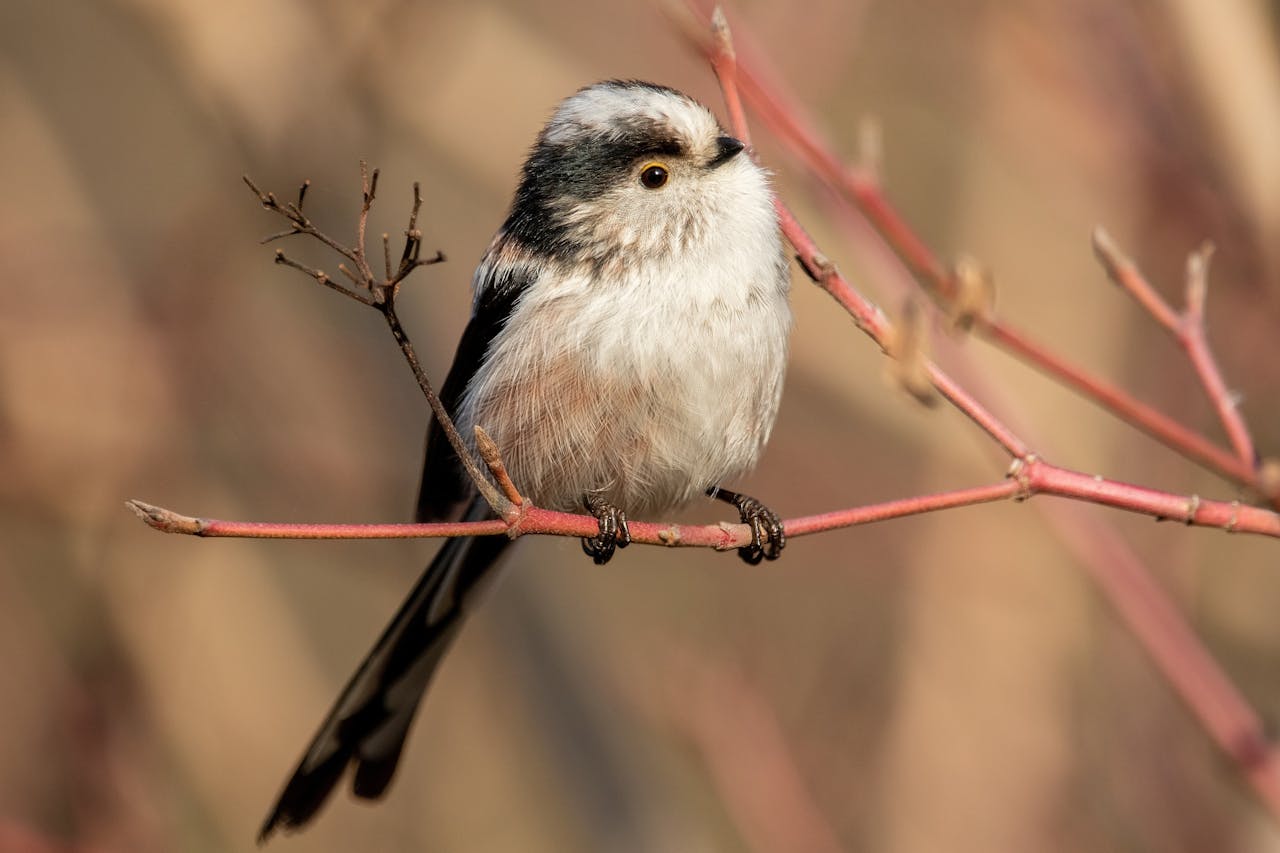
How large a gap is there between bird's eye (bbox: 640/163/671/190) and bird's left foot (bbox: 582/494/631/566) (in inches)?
27.0

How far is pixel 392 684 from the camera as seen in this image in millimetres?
3143

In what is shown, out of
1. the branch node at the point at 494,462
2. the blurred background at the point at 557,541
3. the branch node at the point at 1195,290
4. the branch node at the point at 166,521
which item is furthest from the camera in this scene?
the blurred background at the point at 557,541

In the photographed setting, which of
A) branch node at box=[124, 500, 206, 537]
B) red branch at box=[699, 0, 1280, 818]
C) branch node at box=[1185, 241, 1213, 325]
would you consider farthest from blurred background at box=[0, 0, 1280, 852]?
branch node at box=[124, 500, 206, 537]

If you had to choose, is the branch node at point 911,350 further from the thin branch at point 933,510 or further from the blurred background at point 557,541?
the blurred background at point 557,541

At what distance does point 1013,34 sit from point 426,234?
2.48 meters

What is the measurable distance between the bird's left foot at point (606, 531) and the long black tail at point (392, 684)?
48 cm

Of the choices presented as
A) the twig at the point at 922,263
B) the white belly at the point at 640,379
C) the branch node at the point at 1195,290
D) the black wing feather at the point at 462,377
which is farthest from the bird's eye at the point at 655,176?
the branch node at the point at 1195,290

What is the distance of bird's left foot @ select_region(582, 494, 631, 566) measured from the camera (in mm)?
2406

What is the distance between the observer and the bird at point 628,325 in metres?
2.60

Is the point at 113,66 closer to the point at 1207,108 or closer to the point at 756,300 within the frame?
the point at 756,300

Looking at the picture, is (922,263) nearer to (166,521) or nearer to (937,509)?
(937,509)

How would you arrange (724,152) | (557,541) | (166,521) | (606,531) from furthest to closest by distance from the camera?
(557,541)
(724,152)
(606,531)
(166,521)

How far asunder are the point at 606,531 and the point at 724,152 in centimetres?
92

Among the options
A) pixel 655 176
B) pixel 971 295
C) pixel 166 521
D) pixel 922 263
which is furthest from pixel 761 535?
pixel 166 521
